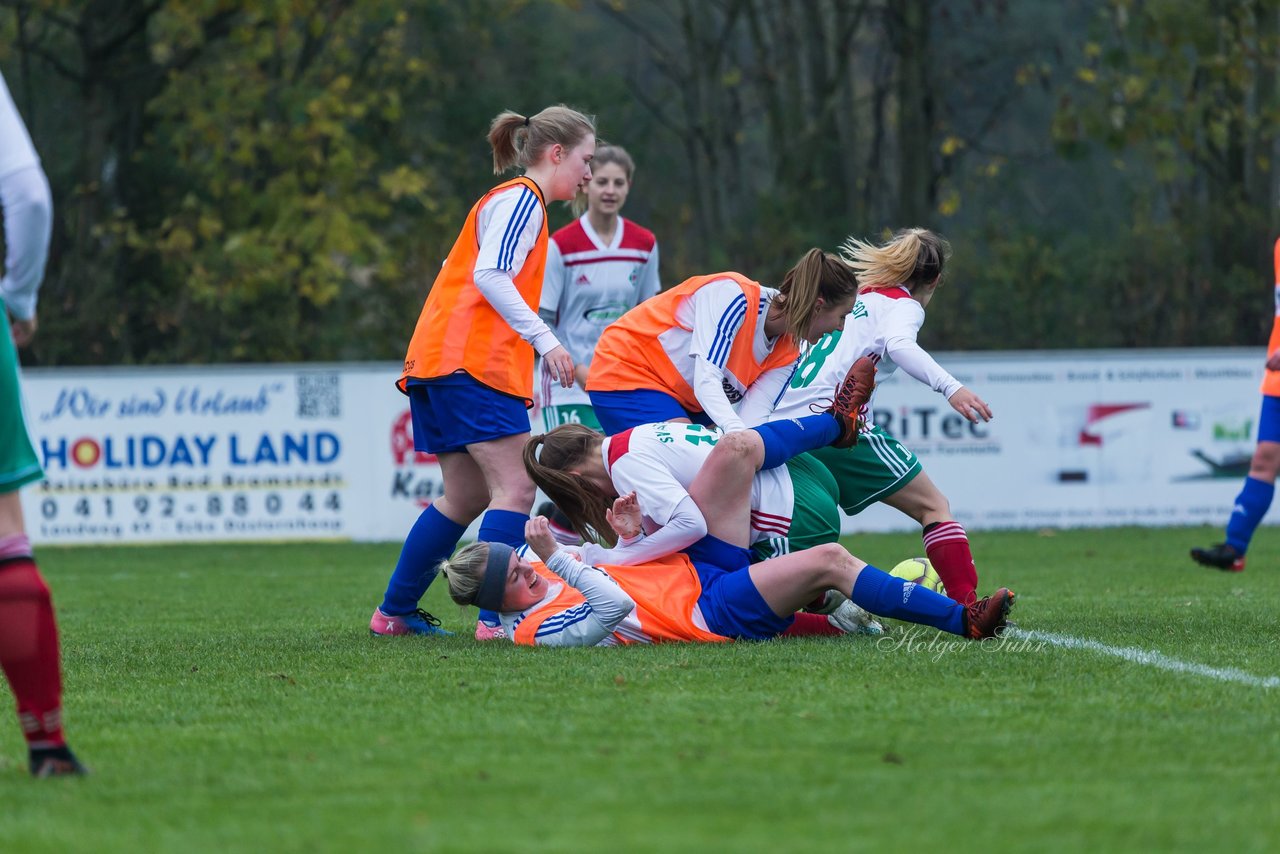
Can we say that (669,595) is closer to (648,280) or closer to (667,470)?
(667,470)

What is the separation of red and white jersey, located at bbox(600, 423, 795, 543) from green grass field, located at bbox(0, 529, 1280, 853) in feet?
1.46

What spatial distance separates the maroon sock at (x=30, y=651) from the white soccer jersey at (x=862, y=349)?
302 centimetres

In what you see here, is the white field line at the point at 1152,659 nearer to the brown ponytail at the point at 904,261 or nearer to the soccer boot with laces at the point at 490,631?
the brown ponytail at the point at 904,261

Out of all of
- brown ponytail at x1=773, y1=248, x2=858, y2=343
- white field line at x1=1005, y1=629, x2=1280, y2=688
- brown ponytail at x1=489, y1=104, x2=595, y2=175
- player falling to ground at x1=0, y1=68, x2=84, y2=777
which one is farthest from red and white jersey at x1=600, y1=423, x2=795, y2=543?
player falling to ground at x1=0, y1=68, x2=84, y2=777

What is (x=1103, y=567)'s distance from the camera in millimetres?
9641

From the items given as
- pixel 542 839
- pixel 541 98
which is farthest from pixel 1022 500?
pixel 541 98

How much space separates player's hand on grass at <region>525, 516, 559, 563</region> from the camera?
5.41 m

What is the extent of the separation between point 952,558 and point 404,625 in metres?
2.08

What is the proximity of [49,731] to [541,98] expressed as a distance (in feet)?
69.4

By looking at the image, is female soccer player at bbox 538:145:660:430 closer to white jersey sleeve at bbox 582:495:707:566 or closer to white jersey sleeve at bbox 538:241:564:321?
white jersey sleeve at bbox 538:241:564:321

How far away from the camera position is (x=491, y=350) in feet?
19.9

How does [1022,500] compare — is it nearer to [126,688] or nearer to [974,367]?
[974,367]

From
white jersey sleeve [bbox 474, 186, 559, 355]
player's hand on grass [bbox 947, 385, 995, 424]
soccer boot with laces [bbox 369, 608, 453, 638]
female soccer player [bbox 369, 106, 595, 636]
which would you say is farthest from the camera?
soccer boot with laces [bbox 369, 608, 453, 638]

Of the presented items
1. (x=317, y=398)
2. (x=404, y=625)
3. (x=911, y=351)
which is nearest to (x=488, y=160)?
(x=317, y=398)
